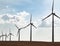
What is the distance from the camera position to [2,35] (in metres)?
111

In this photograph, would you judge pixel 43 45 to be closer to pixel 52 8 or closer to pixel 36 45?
pixel 36 45

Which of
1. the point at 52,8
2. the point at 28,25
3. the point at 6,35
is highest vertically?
the point at 52,8

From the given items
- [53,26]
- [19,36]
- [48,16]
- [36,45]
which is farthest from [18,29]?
[36,45]

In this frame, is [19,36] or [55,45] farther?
[19,36]

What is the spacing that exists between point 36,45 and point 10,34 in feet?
254

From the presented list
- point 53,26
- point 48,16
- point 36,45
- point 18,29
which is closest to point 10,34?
point 18,29

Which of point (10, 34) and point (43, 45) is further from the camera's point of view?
point (10, 34)

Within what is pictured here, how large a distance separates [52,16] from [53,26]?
6.94m

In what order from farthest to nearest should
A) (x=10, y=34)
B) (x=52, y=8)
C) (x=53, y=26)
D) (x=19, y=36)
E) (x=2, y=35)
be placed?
(x=2, y=35), (x=10, y=34), (x=19, y=36), (x=52, y=8), (x=53, y=26)

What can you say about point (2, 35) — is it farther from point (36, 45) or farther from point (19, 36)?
point (36, 45)

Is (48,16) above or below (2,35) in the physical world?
above

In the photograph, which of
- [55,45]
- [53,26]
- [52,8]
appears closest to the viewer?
[55,45]

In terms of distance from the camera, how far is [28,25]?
73.8 m

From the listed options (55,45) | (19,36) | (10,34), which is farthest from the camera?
(10,34)
